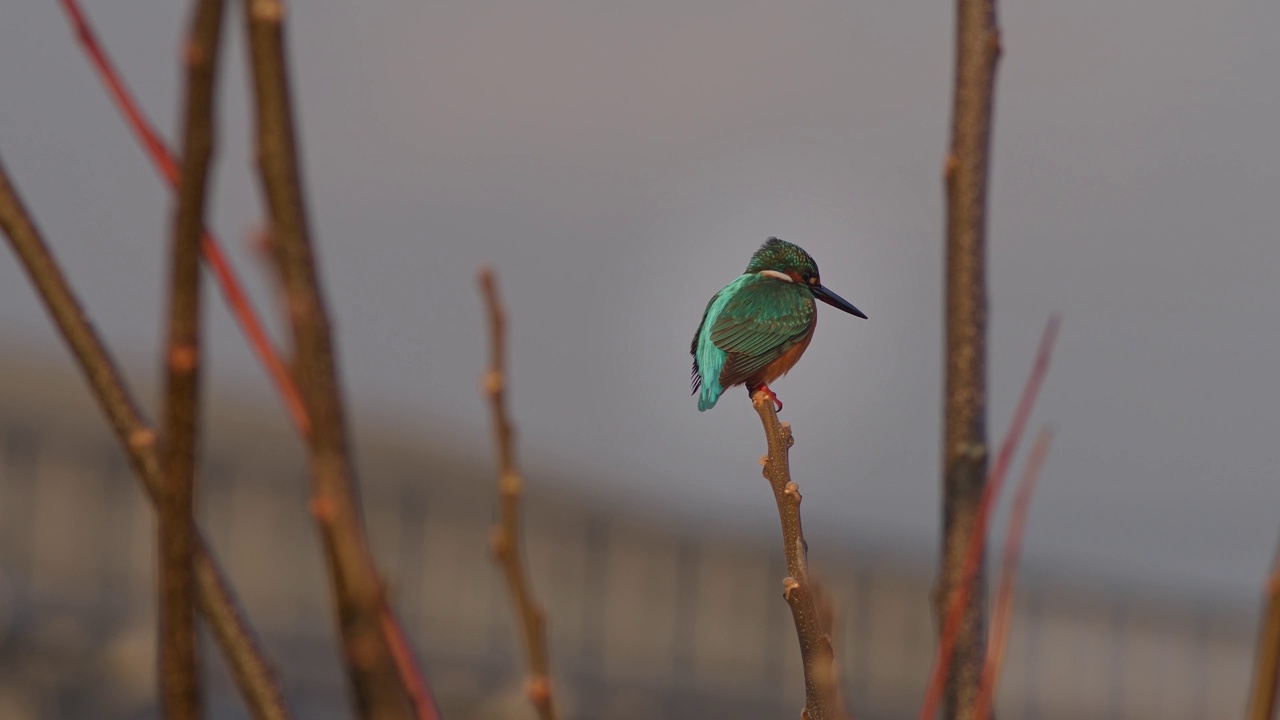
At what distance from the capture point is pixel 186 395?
131 cm

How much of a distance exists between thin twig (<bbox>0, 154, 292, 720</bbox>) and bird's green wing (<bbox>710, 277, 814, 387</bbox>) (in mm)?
1236

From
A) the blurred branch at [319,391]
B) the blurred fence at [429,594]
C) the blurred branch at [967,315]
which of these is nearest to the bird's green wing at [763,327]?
the blurred branch at [967,315]

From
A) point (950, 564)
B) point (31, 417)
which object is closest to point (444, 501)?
point (31, 417)

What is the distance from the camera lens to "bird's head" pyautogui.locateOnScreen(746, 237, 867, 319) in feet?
9.07

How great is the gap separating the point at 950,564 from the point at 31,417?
100ft

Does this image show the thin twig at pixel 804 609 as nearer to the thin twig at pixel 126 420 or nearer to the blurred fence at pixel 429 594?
the thin twig at pixel 126 420

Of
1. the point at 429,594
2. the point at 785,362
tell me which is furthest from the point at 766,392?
the point at 429,594

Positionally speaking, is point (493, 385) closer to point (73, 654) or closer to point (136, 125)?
point (136, 125)

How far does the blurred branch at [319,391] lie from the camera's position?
1.30 metres

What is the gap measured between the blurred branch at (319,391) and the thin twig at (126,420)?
371 mm

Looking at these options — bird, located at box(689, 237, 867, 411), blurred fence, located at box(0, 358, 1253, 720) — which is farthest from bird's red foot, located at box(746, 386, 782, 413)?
blurred fence, located at box(0, 358, 1253, 720)

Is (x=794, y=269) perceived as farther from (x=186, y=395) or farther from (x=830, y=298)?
(x=186, y=395)

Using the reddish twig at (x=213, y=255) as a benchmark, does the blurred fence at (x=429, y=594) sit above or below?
below

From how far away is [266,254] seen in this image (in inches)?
53.2
